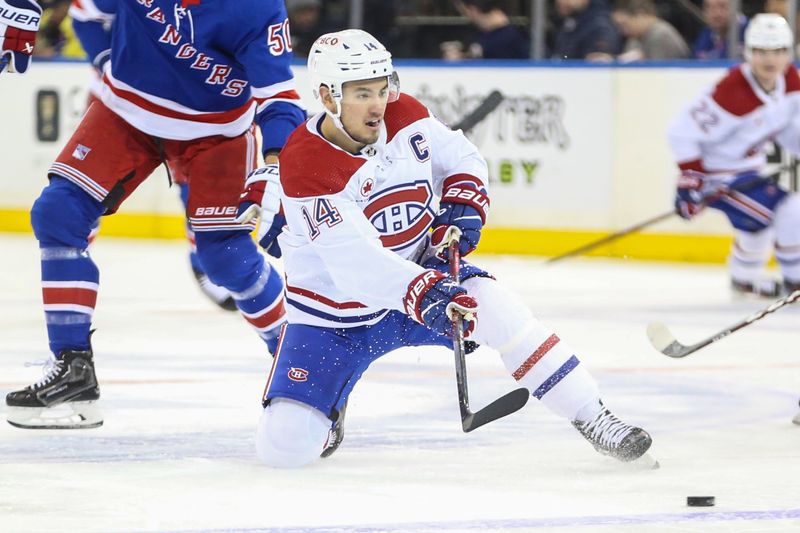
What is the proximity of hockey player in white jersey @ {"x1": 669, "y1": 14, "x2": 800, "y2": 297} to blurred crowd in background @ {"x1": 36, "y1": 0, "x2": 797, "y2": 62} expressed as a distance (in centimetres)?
85

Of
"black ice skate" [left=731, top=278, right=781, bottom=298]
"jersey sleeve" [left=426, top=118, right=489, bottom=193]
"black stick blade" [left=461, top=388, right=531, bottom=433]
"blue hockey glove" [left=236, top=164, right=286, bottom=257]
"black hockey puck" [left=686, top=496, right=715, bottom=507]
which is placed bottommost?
"black ice skate" [left=731, top=278, right=781, bottom=298]

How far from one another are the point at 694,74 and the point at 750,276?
51.9 inches

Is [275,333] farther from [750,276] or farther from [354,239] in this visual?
[750,276]

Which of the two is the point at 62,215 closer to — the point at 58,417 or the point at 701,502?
the point at 58,417

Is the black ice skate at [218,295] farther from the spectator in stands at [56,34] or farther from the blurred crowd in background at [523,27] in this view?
the spectator in stands at [56,34]

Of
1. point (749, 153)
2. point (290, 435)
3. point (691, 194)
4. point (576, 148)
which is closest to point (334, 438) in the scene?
point (290, 435)

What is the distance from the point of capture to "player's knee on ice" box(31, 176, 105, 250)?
3494 millimetres

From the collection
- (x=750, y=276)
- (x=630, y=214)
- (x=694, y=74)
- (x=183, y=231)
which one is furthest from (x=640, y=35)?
(x=183, y=231)

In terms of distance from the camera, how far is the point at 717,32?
286 inches

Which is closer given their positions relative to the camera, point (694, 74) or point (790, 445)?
point (790, 445)

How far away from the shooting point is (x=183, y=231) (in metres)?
8.02

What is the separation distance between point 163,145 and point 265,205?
1.82 ft

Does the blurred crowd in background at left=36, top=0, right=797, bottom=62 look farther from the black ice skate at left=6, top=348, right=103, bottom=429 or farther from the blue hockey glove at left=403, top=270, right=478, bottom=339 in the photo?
the blue hockey glove at left=403, top=270, right=478, bottom=339

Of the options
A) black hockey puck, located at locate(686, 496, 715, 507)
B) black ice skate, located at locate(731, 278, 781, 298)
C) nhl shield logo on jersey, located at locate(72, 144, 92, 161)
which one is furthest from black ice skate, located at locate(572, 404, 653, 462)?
black ice skate, located at locate(731, 278, 781, 298)
